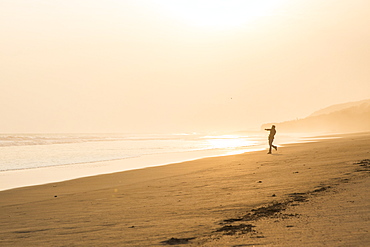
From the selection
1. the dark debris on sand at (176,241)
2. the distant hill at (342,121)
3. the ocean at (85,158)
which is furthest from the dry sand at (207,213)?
the distant hill at (342,121)

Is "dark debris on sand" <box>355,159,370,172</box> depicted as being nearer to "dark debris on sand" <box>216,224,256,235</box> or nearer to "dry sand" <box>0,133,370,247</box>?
"dry sand" <box>0,133,370,247</box>

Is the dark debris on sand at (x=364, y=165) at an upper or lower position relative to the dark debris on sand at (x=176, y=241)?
upper

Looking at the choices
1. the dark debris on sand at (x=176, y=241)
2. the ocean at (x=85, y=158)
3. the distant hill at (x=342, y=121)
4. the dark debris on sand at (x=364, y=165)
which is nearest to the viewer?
the dark debris on sand at (x=176, y=241)

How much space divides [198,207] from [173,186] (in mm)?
3801

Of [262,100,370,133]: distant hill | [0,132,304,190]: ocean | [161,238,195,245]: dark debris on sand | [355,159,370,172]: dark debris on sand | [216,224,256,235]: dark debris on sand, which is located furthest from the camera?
[262,100,370,133]: distant hill

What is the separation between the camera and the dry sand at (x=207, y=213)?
5855mm

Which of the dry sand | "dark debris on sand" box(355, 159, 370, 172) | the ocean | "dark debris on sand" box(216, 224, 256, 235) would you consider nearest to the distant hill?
the ocean

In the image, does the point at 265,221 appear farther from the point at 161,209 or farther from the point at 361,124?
the point at 361,124

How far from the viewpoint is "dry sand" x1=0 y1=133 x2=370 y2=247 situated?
231 inches

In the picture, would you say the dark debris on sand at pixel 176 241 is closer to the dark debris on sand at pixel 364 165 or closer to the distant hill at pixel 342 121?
the dark debris on sand at pixel 364 165

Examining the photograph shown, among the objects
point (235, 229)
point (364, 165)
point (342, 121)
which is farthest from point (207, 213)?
point (342, 121)

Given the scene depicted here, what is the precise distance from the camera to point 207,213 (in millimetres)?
7664

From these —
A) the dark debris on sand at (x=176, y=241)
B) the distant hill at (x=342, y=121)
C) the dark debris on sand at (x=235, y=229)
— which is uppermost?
the distant hill at (x=342, y=121)

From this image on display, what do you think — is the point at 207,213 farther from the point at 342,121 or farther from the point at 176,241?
the point at 342,121
